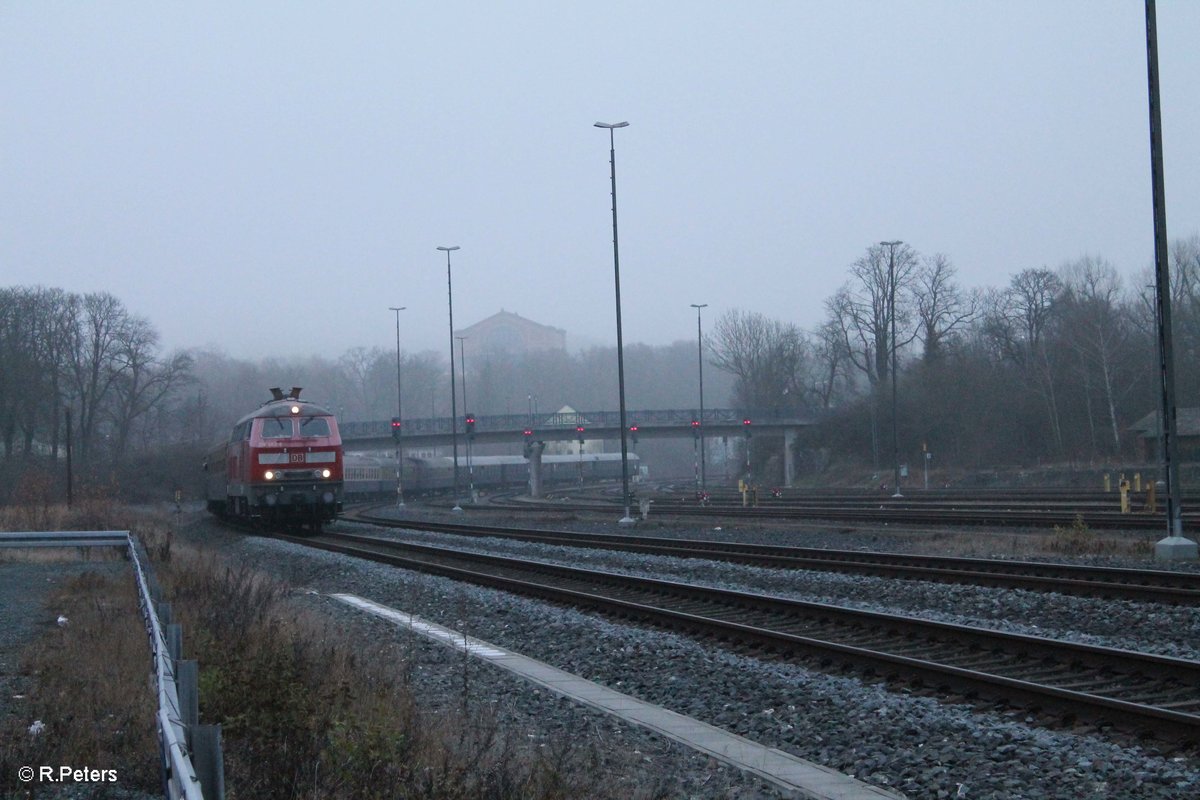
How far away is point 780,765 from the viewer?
743 cm

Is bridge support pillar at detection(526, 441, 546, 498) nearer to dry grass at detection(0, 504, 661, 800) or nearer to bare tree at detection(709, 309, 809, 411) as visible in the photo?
bare tree at detection(709, 309, 809, 411)

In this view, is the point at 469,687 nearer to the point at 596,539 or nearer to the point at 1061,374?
the point at 596,539

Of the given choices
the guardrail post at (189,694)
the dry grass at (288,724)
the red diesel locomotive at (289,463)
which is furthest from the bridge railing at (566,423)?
the guardrail post at (189,694)

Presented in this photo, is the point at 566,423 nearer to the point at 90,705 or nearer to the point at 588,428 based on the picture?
the point at 588,428

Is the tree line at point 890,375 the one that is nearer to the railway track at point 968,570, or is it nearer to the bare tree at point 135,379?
the bare tree at point 135,379

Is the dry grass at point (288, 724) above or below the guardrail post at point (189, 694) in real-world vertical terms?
below

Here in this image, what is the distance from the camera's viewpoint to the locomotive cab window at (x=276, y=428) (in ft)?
103

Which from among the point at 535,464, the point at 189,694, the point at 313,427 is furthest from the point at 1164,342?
the point at 535,464

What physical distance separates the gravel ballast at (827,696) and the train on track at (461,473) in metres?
43.3

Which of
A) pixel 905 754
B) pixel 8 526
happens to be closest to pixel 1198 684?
pixel 905 754

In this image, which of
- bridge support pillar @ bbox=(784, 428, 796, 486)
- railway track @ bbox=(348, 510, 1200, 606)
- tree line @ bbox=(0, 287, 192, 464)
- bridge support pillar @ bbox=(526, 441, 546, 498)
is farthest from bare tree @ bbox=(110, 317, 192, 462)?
railway track @ bbox=(348, 510, 1200, 606)

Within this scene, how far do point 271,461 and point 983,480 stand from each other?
126 feet

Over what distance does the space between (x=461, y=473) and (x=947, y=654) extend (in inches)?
2732

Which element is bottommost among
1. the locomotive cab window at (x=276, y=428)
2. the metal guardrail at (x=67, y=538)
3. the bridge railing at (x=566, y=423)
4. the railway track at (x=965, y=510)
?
the railway track at (x=965, y=510)
